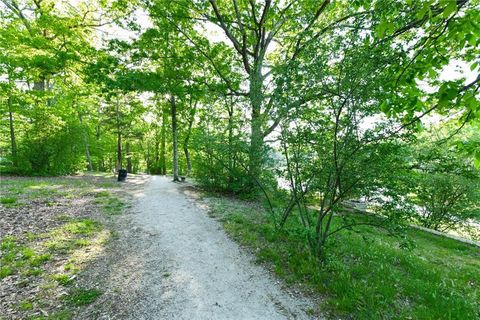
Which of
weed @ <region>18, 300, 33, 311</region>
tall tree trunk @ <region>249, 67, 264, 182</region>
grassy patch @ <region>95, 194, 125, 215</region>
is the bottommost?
weed @ <region>18, 300, 33, 311</region>

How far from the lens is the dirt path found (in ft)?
10.3

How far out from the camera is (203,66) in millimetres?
11422

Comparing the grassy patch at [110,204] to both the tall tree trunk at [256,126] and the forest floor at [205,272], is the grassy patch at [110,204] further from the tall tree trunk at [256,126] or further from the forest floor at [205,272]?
the tall tree trunk at [256,126]

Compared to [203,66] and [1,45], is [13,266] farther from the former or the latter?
[1,45]

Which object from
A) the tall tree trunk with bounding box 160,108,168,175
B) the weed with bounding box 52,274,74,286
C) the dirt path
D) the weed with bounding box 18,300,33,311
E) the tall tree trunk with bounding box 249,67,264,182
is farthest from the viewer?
the tall tree trunk with bounding box 160,108,168,175

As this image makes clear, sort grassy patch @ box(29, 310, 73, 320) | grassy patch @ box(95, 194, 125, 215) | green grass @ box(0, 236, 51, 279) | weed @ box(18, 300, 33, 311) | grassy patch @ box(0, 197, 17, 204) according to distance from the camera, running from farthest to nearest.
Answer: grassy patch @ box(95, 194, 125, 215) < grassy patch @ box(0, 197, 17, 204) < green grass @ box(0, 236, 51, 279) < weed @ box(18, 300, 33, 311) < grassy patch @ box(29, 310, 73, 320)

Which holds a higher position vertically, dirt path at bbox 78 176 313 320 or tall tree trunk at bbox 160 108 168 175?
tall tree trunk at bbox 160 108 168 175

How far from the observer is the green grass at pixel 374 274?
126 inches

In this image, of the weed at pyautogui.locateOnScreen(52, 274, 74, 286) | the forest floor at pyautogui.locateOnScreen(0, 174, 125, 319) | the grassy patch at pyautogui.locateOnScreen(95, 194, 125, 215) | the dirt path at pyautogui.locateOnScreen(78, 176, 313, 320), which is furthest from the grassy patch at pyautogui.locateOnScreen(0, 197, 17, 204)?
the weed at pyautogui.locateOnScreen(52, 274, 74, 286)

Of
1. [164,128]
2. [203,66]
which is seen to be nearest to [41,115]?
[203,66]

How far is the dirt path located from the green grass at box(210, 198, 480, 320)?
1.42ft

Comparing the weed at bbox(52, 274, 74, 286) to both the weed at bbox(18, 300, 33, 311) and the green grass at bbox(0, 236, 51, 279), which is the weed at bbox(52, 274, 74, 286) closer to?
the green grass at bbox(0, 236, 51, 279)

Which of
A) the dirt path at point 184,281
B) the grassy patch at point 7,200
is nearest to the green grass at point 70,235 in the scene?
the dirt path at point 184,281

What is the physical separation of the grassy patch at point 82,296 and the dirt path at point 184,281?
0.14 m
